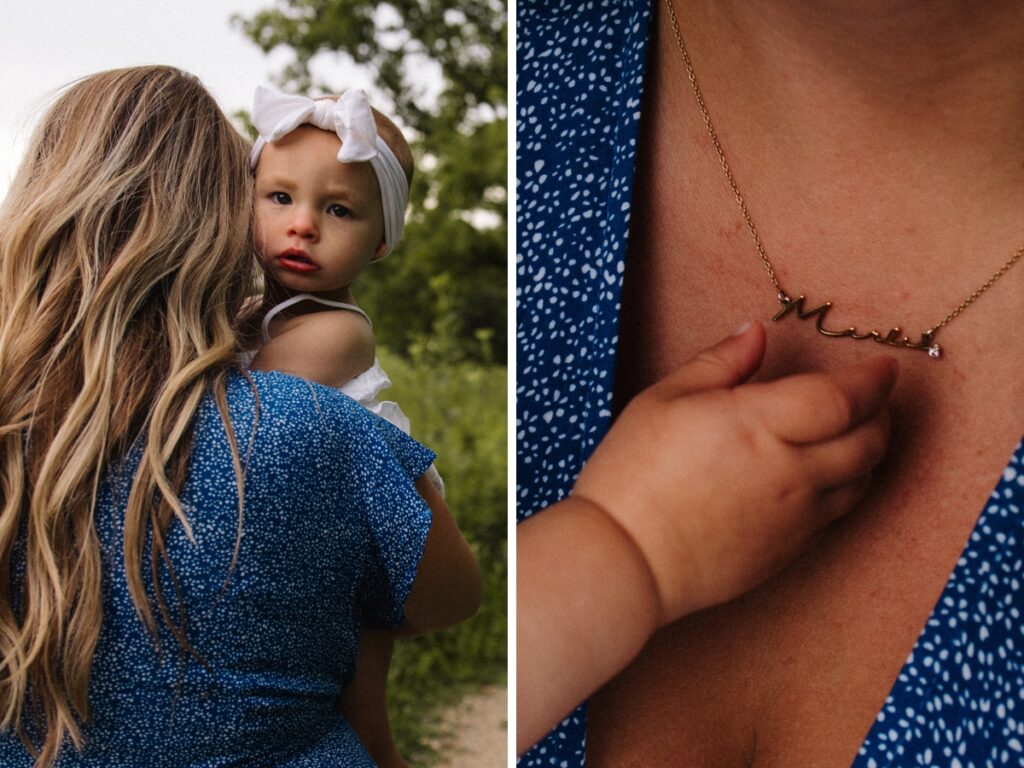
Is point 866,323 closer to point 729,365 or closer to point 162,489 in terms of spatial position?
point 729,365

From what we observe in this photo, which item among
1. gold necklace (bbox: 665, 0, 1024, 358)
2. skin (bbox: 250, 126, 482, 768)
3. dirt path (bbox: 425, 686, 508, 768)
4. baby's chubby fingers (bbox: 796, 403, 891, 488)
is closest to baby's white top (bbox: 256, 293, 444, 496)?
skin (bbox: 250, 126, 482, 768)

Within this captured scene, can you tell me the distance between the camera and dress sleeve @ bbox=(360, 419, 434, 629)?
1063 mm

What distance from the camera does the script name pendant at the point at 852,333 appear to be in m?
0.69

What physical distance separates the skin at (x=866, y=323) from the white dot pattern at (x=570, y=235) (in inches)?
3.8

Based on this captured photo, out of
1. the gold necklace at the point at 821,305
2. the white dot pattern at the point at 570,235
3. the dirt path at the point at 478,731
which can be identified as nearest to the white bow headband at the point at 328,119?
the white dot pattern at the point at 570,235

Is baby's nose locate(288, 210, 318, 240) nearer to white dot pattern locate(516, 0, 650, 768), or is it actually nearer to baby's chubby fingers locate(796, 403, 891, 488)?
white dot pattern locate(516, 0, 650, 768)

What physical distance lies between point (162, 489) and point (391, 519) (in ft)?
0.76

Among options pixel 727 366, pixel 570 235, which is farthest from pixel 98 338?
pixel 727 366

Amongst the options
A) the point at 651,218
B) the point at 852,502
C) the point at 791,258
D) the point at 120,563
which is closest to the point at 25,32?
the point at 120,563

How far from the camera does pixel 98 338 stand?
39.6 inches

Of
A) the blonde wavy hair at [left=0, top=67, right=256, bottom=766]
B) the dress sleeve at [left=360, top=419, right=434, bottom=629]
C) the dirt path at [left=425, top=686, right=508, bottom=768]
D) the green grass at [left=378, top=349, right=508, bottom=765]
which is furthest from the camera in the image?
the green grass at [left=378, top=349, right=508, bottom=765]

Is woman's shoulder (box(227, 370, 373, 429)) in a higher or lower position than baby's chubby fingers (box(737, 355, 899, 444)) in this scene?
lower

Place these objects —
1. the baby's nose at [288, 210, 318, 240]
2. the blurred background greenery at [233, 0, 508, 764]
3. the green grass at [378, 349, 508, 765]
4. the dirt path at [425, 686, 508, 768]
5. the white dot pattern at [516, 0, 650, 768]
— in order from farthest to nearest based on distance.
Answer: the blurred background greenery at [233, 0, 508, 764]
the green grass at [378, 349, 508, 765]
the dirt path at [425, 686, 508, 768]
the baby's nose at [288, 210, 318, 240]
the white dot pattern at [516, 0, 650, 768]

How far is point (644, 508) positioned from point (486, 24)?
3.65m
